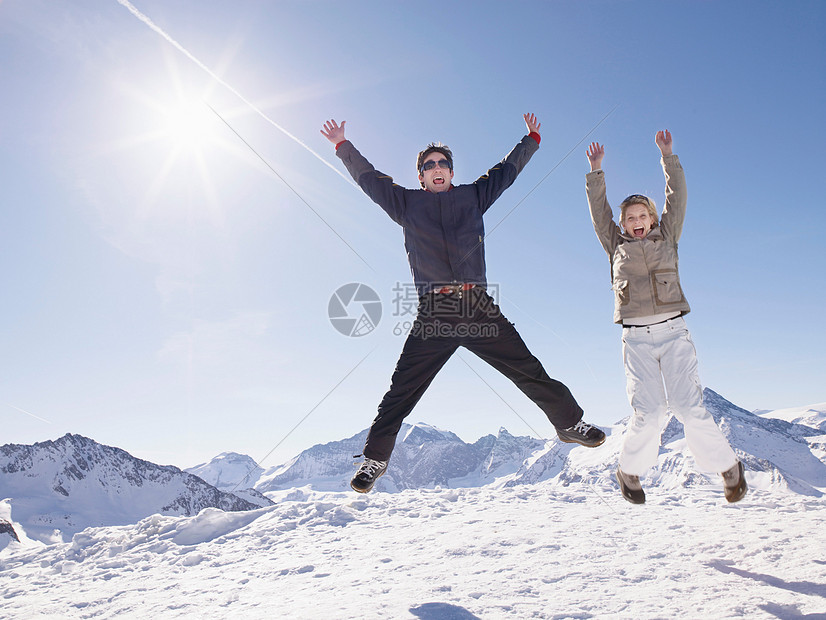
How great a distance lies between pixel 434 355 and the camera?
528 cm

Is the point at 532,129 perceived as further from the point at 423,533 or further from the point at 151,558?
the point at 151,558

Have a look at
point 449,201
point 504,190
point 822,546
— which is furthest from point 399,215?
point 822,546

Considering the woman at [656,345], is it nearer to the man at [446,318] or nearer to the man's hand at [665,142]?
the man's hand at [665,142]

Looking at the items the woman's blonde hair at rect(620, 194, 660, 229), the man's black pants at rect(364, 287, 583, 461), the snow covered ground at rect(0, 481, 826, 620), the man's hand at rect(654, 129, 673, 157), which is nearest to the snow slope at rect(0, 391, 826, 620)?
the snow covered ground at rect(0, 481, 826, 620)

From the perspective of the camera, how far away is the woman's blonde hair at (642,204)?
5348 mm

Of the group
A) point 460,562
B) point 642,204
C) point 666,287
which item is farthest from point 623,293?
point 460,562

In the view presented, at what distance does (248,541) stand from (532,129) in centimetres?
751

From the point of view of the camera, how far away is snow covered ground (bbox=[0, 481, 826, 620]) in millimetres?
3961

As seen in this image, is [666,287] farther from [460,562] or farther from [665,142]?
[460,562]

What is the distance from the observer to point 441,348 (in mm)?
5289

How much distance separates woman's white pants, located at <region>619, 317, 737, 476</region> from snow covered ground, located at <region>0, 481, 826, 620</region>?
0.95m

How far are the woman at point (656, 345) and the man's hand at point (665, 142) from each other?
0.11 ft

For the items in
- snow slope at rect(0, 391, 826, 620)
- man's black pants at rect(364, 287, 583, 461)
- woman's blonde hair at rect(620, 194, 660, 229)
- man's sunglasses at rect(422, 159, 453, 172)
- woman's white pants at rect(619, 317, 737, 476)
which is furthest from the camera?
man's sunglasses at rect(422, 159, 453, 172)

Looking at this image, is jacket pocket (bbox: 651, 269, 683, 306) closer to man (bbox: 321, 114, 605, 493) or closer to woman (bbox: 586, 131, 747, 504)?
woman (bbox: 586, 131, 747, 504)
